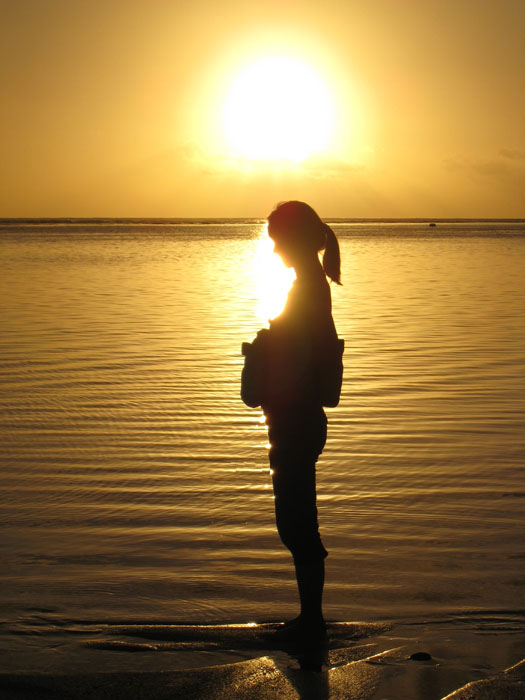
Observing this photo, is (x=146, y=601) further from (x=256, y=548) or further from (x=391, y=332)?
(x=391, y=332)

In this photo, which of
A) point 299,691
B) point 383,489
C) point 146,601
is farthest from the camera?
point 383,489

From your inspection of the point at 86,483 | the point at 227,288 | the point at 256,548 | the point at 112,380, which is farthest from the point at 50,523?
the point at 227,288

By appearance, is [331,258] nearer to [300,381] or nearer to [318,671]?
[300,381]

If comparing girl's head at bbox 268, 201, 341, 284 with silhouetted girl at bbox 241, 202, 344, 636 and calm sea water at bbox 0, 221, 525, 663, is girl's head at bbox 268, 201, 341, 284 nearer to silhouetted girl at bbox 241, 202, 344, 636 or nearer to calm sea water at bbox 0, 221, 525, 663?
silhouetted girl at bbox 241, 202, 344, 636

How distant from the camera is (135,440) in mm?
7273

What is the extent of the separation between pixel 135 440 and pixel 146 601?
318 cm

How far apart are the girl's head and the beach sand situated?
1481 mm

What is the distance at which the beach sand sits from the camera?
10.4ft

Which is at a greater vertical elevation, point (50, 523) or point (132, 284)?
point (132, 284)

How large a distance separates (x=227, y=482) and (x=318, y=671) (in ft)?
9.00

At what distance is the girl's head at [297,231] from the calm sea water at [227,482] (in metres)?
1.56

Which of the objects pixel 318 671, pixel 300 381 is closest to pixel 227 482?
pixel 300 381

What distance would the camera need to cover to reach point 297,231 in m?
3.70

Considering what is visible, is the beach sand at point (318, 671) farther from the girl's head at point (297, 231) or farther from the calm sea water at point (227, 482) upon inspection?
the girl's head at point (297, 231)
